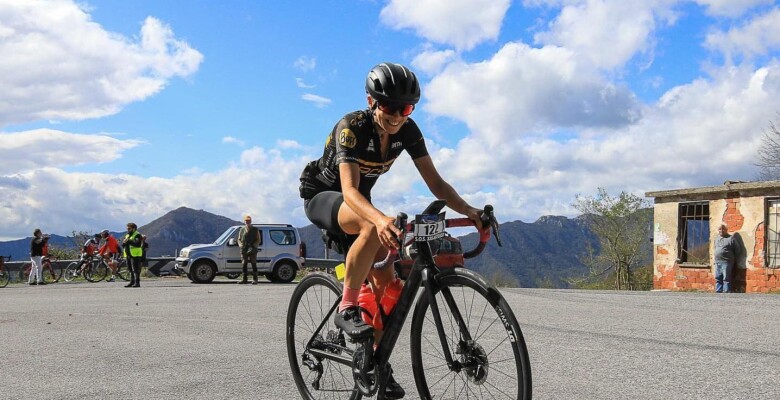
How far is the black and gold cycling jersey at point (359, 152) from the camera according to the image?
3.96 m

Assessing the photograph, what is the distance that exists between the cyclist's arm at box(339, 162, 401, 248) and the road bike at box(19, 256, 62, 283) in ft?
81.0

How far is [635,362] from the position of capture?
632 cm

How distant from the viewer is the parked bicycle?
27487mm

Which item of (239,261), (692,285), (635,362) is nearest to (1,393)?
(635,362)

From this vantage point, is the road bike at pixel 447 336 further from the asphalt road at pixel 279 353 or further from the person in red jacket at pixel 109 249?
the person in red jacket at pixel 109 249

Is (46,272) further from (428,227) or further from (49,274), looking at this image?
(428,227)

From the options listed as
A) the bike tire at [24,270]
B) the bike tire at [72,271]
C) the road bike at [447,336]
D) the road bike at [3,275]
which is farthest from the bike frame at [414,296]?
the bike tire at [24,270]

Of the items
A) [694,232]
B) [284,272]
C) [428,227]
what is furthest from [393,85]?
[694,232]

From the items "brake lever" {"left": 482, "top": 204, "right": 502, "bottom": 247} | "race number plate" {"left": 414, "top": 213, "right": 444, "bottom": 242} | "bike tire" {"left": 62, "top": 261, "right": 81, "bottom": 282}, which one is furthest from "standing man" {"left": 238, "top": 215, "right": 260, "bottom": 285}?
"race number plate" {"left": 414, "top": 213, "right": 444, "bottom": 242}

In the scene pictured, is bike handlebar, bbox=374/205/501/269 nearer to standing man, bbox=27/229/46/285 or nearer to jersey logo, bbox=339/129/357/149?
jersey logo, bbox=339/129/357/149

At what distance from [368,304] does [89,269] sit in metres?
25.8

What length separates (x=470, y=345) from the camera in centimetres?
356

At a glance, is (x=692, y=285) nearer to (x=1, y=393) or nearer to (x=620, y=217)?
(x=1, y=393)

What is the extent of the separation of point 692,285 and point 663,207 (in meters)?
3.00
